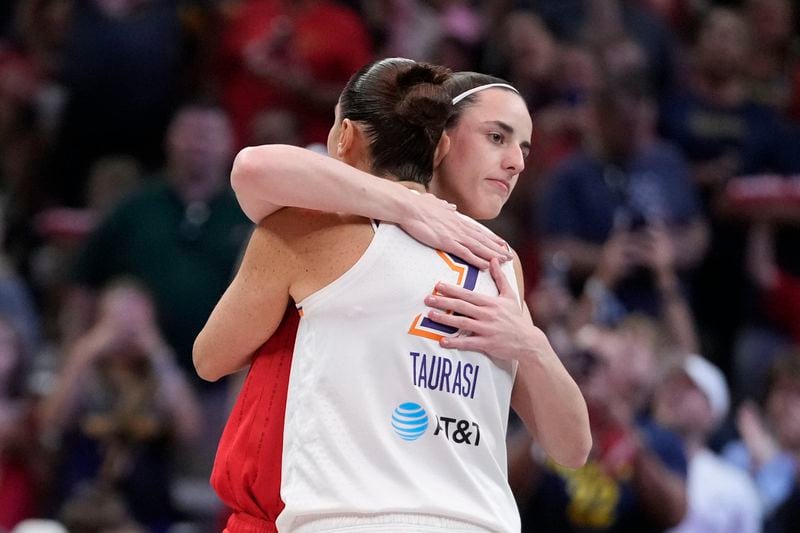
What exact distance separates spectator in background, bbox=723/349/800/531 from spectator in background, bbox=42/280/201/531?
8.43 ft

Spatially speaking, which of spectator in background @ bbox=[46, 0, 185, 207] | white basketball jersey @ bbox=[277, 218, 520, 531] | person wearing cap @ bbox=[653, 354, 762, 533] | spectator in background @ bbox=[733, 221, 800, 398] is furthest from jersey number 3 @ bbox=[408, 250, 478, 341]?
spectator in background @ bbox=[46, 0, 185, 207]

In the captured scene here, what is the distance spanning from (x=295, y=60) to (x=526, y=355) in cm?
498

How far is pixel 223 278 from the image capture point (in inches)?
272

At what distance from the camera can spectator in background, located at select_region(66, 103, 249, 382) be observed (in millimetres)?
6820

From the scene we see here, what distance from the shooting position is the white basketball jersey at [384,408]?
270 centimetres

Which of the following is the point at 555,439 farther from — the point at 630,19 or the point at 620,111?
the point at 630,19

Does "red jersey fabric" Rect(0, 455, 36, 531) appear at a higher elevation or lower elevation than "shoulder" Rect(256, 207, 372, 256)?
lower

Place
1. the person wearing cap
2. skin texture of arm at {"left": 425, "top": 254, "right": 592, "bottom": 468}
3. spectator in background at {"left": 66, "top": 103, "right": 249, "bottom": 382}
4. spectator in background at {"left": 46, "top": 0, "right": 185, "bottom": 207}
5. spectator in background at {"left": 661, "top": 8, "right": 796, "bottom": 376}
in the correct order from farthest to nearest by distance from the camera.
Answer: spectator in background at {"left": 661, "top": 8, "right": 796, "bottom": 376}, spectator in background at {"left": 46, "top": 0, "right": 185, "bottom": 207}, spectator in background at {"left": 66, "top": 103, "right": 249, "bottom": 382}, the person wearing cap, skin texture of arm at {"left": 425, "top": 254, "right": 592, "bottom": 468}

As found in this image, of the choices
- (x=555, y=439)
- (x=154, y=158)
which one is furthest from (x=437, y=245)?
(x=154, y=158)

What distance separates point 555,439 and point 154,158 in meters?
5.17

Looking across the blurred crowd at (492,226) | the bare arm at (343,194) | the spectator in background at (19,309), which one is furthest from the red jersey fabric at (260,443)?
the spectator in background at (19,309)

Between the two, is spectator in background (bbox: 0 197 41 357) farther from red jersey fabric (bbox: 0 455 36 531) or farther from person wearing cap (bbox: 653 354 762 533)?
person wearing cap (bbox: 653 354 762 533)

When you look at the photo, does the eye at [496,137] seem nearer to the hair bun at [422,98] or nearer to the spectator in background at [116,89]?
the hair bun at [422,98]

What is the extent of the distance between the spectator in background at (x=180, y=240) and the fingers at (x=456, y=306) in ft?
13.5
